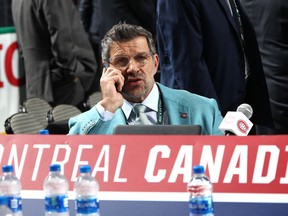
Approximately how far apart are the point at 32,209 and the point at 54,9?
4569mm

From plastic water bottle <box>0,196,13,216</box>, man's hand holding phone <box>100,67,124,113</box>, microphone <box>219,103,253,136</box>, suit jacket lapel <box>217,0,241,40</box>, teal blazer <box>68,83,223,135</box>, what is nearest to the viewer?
plastic water bottle <box>0,196,13,216</box>

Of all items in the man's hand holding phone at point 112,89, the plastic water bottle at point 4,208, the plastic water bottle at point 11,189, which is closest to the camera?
the plastic water bottle at point 4,208

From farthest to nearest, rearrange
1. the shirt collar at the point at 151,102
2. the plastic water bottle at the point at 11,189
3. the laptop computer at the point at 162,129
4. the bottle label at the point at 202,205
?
1. the shirt collar at the point at 151,102
2. the laptop computer at the point at 162,129
3. the plastic water bottle at the point at 11,189
4. the bottle label at the point at 202,205

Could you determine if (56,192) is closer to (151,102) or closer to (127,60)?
(151,102)

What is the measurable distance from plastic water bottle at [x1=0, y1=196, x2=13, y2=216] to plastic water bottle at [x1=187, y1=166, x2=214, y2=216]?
0.70m

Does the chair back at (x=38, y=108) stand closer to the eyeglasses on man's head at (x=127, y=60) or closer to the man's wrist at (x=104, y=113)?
the eyeglasses on man's head at (x=127, y=60)

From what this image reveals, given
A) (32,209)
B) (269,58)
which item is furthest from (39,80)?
(32,209)

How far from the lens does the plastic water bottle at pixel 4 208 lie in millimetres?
3928

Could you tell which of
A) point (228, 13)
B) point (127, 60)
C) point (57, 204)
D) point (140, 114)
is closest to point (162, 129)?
point (57, 204)

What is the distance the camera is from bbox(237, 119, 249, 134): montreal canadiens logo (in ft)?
Answer: 14.2

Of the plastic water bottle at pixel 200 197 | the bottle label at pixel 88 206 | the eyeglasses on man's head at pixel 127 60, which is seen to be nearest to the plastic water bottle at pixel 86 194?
the bottle label at pixel 88 206

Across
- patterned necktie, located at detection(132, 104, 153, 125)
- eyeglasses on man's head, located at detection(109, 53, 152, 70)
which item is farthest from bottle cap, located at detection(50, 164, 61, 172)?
eyeglasses on man's head, located at detection(109, 53, 152, 70)

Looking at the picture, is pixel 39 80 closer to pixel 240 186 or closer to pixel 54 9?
pixel 54 9

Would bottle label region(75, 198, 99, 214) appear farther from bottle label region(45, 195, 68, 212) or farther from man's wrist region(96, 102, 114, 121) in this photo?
man's wrist region(96, 102, 114, 121)
